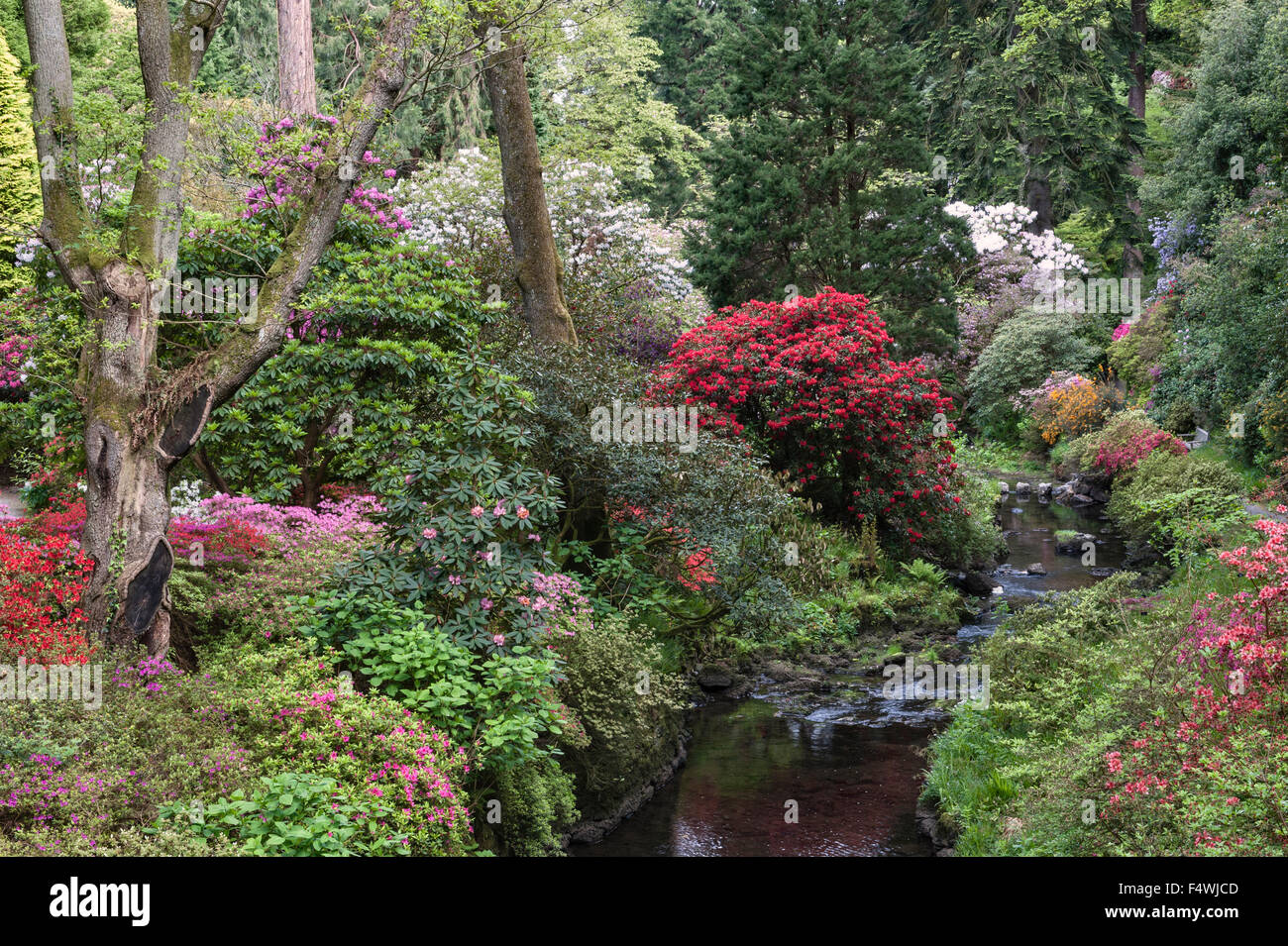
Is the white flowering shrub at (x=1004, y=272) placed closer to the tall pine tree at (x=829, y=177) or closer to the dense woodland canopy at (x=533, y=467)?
the dense woodland canopy at (x=533, y=467)

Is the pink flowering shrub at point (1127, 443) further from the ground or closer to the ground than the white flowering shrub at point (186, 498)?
further from the ground

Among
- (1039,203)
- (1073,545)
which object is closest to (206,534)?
(1073,545)

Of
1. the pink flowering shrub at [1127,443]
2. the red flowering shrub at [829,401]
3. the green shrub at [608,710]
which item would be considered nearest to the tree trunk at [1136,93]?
the pink flowering shrub at [1127,443]

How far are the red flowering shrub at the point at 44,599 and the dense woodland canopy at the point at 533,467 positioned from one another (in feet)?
0.12

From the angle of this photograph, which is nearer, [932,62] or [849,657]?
[849,657]

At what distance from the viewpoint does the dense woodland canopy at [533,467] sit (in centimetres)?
578

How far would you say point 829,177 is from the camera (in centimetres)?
2064

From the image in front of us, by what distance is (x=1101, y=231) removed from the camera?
28797mm

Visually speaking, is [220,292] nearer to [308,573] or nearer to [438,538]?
[308,573]

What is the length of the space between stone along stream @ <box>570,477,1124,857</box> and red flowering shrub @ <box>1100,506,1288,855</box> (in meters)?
2.19

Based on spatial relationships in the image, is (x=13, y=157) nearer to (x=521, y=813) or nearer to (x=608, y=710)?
(x=608, y=710)

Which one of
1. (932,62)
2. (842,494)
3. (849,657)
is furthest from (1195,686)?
(932,62)

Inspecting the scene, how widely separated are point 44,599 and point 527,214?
6571 millimetres

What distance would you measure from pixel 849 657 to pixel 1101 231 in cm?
2132
